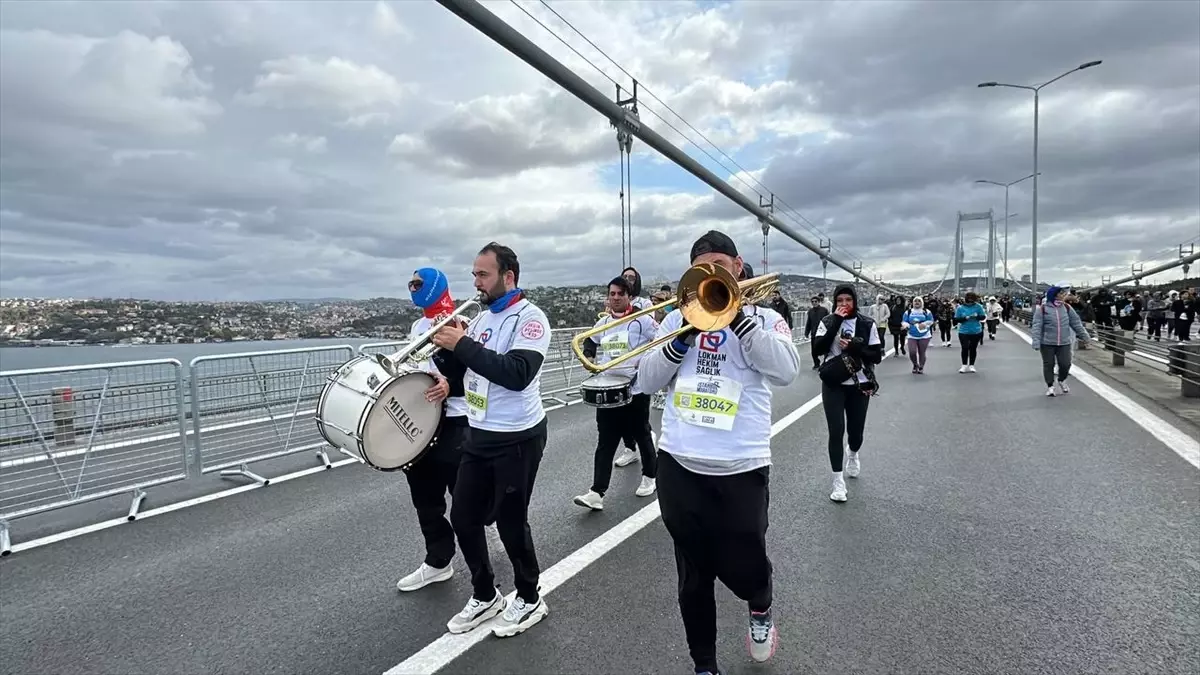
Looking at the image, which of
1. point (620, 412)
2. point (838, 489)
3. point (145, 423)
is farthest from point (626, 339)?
point (145, 423)

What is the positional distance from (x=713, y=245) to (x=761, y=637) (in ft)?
5.64

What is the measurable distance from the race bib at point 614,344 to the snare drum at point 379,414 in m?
2.39

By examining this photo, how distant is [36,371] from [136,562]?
194 cm

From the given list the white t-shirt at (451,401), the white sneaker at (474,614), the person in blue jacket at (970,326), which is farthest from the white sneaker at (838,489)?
the person in blue jacket at (970,326)

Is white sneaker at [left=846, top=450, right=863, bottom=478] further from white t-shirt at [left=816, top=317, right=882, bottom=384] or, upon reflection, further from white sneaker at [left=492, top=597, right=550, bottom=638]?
white sneaker at [left=492, top=597, right=550, bottom=638]

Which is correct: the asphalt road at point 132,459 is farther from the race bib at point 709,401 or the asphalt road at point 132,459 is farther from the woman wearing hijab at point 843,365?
the woman wearing hijab at point 843,365

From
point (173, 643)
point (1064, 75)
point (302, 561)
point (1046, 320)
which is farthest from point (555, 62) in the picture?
point (1064, 75)

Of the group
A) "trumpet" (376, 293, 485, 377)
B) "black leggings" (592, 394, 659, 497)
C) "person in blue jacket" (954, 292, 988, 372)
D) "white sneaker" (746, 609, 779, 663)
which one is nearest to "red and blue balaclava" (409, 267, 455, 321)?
"trumpet" (376, 293, 485, 377)

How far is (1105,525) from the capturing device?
15.1ft

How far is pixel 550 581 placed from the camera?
381 centimetres

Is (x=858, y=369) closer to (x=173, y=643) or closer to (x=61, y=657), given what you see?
(x=173, y=643)

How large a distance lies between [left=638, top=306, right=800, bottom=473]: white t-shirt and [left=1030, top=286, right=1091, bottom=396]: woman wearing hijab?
9952 millimetres

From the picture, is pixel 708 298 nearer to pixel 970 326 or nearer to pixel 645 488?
pixel 645 488

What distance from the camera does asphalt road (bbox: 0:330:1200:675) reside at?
3.03 meters
